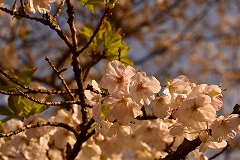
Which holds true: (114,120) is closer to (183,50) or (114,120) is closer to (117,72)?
(117,72)

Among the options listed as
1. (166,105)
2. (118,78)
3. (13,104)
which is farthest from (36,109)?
(166,105)

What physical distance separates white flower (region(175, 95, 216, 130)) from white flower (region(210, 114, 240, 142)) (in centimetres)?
3

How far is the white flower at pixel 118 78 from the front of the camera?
1.16 meters

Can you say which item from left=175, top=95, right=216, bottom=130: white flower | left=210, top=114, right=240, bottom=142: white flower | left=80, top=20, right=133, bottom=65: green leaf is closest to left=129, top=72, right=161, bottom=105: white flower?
left=175, top=95, right=216, bottom=130: white flower

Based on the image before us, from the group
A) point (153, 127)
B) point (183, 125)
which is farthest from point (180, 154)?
point (153, 127)

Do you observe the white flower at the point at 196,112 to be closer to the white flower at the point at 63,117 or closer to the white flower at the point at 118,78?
the white flower at the point at 118,78

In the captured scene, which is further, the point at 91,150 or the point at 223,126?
the point at 91,150

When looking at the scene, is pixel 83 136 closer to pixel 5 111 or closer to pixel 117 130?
pixel 117 130

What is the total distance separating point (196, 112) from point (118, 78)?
0.95ft

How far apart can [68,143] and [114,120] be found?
0.69 metres

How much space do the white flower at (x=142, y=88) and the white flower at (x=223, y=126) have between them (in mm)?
235

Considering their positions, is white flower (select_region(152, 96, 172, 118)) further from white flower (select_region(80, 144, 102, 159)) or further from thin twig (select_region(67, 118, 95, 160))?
white flower (select_region(80, 144, 102, 159))

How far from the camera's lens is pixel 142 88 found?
3.75ft

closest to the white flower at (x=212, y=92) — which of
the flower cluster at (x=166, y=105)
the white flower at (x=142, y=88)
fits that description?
the flower cluster at (x=166, y=105)
